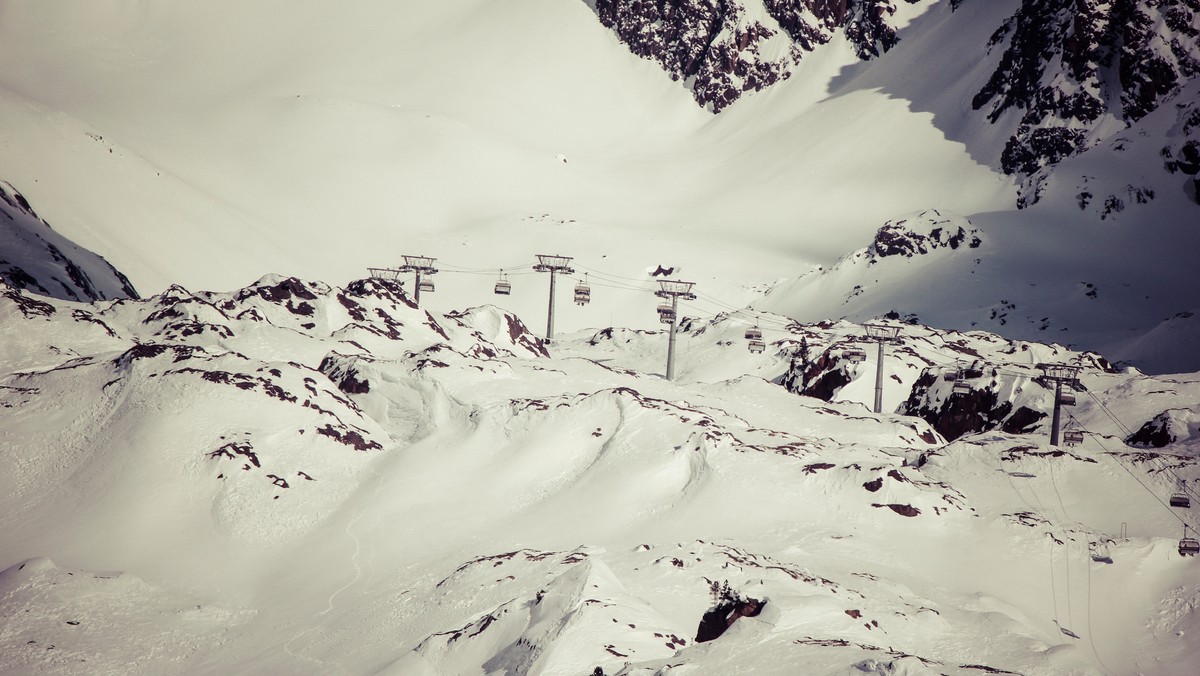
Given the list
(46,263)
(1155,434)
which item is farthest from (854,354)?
(46,263)

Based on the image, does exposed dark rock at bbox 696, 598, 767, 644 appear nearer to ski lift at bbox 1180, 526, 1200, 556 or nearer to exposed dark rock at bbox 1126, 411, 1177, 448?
ski lift at bbox 1180, 526, 1200, 556

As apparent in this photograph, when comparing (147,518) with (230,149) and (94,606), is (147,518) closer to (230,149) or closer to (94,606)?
(94,606)

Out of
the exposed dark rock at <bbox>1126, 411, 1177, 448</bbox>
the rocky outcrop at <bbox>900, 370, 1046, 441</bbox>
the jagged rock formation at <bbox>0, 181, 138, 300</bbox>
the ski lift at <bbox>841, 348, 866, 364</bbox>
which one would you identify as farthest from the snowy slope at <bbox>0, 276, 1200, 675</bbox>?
the jagged rock formation at <bbox>0, 181, 138, 300</bbox>

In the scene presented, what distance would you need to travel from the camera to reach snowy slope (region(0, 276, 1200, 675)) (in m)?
38.7

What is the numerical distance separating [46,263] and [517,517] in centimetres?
6032

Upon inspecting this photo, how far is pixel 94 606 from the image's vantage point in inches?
1678

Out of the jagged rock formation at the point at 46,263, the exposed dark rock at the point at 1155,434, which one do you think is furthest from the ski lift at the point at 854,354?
the jagged rock formation at the point at 46,263

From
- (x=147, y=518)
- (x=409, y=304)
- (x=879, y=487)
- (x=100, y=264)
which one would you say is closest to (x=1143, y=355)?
(x=879, y=487)

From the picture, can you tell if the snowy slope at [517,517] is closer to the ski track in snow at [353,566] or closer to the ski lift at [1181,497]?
the ski track in snow at [353,566]

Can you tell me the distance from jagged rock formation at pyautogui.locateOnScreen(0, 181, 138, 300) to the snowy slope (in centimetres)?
1755

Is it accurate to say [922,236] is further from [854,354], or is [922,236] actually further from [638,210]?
[854,354]

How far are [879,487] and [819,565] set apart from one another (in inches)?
377

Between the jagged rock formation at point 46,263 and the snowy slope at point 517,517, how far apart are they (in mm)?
17547

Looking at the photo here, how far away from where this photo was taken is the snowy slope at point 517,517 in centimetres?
3866
